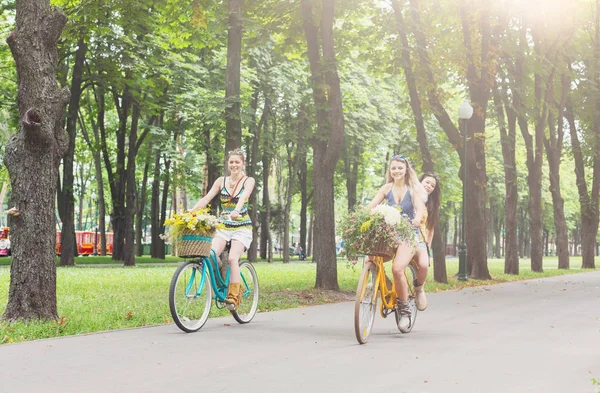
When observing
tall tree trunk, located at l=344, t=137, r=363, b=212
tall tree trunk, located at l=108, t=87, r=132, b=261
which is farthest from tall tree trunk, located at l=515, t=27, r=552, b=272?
tall tree trunk, located at l=108, t=87, r=132, b=261

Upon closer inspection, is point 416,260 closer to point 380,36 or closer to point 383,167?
point 380,36

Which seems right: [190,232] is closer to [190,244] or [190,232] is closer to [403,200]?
[190,244]

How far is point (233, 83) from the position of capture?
15.3 meters

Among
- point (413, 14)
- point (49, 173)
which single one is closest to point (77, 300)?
point (49, 173)

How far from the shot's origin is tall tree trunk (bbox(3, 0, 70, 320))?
9141mm

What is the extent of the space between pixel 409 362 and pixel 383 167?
44266mm

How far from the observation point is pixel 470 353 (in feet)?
25.4

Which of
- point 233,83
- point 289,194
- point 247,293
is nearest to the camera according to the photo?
point 247,293

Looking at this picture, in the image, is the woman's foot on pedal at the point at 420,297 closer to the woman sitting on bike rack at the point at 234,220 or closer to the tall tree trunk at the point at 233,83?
the woman sitting on bike rack at the point at 234,220

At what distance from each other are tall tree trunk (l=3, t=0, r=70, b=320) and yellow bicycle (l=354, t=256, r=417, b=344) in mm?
3753

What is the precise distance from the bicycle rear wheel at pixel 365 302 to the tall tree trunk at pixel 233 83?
694 cm

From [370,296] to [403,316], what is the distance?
824 millimetres

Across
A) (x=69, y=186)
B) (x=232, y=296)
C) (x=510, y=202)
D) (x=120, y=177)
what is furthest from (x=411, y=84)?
(x=120, y=177)

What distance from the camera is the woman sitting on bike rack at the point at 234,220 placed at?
368 inches
